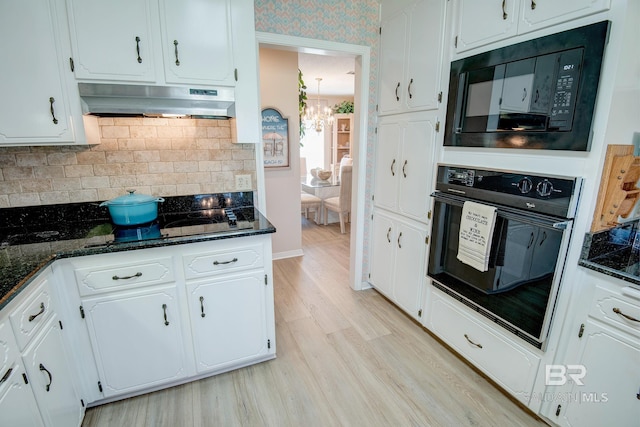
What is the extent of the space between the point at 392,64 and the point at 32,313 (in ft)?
8.23

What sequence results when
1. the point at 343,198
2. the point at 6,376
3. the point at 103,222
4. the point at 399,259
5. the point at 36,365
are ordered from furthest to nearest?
the point at 343,198, the point at 399,259, the point at 103,222, the point at 36,365, the point at 6,376

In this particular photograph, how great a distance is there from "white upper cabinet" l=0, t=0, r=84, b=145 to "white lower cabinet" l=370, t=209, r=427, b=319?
2.13 metres

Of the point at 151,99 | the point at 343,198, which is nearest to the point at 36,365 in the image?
the point at 151,99

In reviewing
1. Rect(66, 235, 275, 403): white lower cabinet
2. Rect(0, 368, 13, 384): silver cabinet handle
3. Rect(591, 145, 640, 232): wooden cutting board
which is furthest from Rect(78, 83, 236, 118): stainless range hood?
Rect(591, 145, 640, 232): wooden cutting board

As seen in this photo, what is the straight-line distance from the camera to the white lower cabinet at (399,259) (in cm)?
223

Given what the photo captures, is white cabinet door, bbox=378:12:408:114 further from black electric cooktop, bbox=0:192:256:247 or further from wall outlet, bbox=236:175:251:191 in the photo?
black electric cooktop, bbox=0:192:256:247

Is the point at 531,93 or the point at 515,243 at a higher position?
the point at 531,93

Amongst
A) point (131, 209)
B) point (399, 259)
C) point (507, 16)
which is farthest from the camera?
point (399, 259)

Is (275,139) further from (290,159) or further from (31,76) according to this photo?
(31,76)

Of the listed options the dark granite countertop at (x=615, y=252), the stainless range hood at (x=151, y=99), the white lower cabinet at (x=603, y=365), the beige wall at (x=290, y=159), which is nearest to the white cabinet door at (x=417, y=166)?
the dark granite countertop at (x=615, y=252)

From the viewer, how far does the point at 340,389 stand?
180 centimetres

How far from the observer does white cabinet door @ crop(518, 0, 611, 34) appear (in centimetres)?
121

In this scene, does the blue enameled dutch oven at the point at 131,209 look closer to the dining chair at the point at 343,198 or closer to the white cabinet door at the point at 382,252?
the white cabinet door at the point at 382,252

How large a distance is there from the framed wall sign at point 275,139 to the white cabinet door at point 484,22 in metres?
2.05
